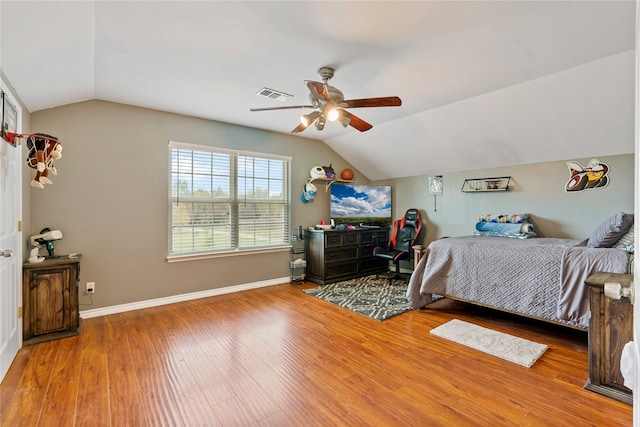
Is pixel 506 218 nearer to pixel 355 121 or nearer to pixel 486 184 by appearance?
pixel 486 184

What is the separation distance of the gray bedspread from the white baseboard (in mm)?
2288

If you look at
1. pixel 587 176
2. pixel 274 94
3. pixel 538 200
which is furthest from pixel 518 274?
pixel 274 94

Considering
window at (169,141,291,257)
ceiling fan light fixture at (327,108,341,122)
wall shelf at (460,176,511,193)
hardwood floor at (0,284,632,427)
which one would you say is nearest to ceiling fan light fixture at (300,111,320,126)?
ceiling fan light fixture at (327,108,341,122)

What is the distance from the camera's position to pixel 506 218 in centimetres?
445

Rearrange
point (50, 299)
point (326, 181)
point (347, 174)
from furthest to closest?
point (347, 174) → point (326, 181) → point (50, 299)

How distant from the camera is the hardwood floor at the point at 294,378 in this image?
1.89 m

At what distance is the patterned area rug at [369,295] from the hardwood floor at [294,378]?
30cm

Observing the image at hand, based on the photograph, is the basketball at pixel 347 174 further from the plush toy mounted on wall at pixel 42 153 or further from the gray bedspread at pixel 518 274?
the plush toy mounted on wall at pixel 42 153

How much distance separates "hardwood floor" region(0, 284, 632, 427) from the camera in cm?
189

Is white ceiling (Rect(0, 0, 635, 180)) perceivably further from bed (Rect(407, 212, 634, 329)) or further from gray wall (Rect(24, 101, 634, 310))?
bed (Rect(407, 212, 634, 329))

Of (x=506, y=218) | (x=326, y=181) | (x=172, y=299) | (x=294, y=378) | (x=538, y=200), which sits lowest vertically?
(x=294, y=378)

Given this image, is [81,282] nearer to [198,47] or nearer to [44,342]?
[44,342]

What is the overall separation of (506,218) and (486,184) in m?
0.61

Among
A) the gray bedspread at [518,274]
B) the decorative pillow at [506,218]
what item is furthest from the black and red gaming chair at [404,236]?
the gray bedspread at [518,274]
